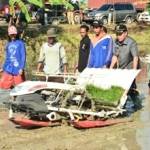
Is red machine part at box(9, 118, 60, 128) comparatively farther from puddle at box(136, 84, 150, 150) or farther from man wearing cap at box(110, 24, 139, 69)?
man wearing cap at box(110, 24, 139, 69)

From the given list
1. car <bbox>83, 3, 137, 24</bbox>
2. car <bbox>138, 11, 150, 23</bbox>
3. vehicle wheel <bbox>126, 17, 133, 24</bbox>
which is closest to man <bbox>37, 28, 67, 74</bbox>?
car <bbox>138, 11, 150, 23</bbox>

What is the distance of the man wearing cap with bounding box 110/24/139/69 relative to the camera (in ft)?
36.7

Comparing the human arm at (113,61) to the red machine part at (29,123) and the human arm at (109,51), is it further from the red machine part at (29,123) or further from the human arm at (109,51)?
the red machine part at (29,123)

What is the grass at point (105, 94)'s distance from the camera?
10039 mm

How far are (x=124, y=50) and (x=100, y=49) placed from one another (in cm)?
48

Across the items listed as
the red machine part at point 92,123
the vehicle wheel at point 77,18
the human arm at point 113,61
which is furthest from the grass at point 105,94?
the vehicle wheel at point 77,18

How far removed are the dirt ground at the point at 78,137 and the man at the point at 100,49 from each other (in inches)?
52.6

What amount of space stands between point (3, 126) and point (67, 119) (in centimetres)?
112

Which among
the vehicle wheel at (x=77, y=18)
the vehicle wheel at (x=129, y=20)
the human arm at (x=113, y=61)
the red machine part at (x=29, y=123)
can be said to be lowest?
the vehicle wheel at (x=129, y=20)

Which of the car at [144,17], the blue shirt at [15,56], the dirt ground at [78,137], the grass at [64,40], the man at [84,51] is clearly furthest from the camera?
the car at [144,17]

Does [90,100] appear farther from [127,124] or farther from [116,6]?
[116,6]

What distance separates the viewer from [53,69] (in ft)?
37.4

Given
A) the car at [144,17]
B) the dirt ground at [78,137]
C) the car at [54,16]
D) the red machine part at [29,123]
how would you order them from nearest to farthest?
1. the dirt ground at [78,137]
2. the red machine part at [29,123]
3. the car at [54,16]
4. the car at [144,17]

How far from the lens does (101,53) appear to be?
36.6ft
